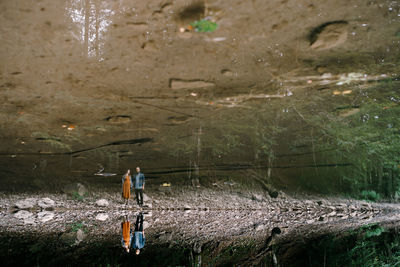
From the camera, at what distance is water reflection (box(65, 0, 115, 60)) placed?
1.94m

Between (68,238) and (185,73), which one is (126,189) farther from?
(185,73)

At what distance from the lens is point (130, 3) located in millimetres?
1911

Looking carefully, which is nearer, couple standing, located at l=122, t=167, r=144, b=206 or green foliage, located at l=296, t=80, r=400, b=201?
green foliage, located at l=296, t=80, r=400, b=201

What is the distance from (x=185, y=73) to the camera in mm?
2732

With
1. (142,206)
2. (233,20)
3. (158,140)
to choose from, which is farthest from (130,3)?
(142,206)

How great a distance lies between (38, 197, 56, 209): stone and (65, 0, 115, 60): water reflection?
467cm

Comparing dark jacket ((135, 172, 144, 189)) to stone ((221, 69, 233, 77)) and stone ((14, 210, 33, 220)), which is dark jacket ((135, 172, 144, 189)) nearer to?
stone ((14, 210, 33, 220))

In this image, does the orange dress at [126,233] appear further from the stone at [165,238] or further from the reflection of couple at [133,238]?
the stone at [165,238]

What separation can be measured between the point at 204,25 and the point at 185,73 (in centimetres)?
71

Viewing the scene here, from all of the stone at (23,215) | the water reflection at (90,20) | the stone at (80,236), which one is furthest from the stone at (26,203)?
the water reflection at (90,20)

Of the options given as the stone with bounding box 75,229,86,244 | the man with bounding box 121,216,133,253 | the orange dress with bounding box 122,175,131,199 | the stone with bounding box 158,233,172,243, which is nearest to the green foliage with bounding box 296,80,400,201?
the stone with bounding box 158,233,172,243

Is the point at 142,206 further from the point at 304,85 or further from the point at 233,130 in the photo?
the point at 304,85

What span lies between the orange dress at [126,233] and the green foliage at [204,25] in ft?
6.98

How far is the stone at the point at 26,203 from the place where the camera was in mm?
5616
